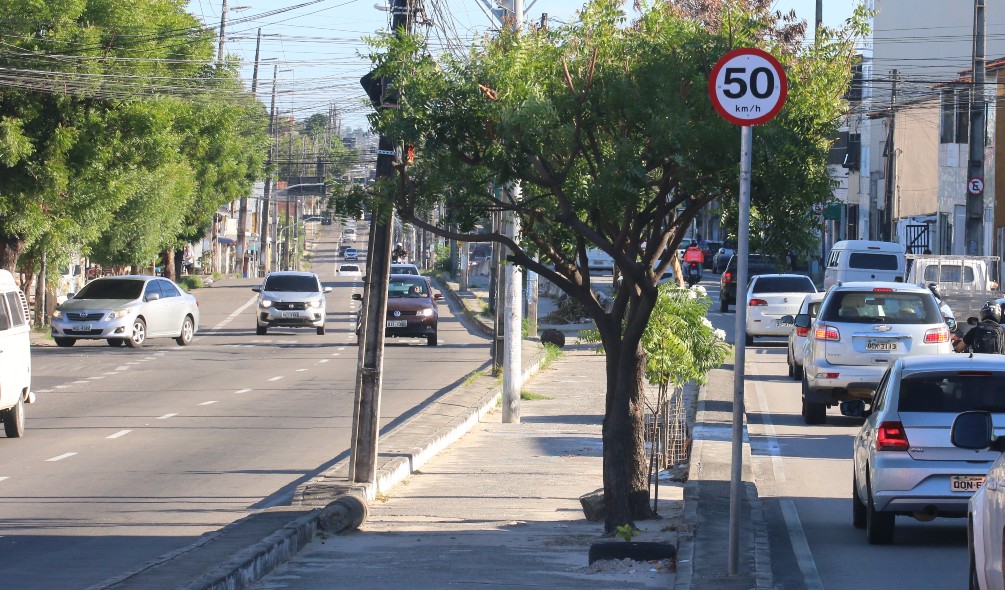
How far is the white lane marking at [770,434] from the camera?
571 inches

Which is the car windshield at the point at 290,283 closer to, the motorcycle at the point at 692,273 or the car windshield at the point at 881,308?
the motorcycle at the point at 692,273

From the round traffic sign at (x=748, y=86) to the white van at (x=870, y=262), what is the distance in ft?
100

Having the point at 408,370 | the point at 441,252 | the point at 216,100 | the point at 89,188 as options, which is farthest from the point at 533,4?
the point at 441,252

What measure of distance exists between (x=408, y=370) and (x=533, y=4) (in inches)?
362

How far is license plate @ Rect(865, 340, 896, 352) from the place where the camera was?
18.4m

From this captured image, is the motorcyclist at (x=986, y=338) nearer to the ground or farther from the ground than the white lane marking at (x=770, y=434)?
farther from the ground

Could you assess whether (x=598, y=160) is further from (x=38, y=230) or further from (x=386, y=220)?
(x=38, y=230)

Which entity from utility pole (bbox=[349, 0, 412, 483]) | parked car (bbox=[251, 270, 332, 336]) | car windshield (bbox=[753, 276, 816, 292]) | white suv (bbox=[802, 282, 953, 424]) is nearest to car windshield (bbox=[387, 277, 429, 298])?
parked car (bbox=[251, 270, 332, 336])

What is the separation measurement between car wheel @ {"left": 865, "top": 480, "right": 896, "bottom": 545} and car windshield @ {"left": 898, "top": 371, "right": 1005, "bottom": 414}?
28.5 inches

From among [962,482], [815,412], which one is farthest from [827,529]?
[815,412]

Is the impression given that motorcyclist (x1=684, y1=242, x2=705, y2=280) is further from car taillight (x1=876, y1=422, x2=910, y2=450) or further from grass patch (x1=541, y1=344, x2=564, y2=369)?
car taillight (x1=876, y1=422, x2=910, y2=450)

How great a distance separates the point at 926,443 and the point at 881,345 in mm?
8731

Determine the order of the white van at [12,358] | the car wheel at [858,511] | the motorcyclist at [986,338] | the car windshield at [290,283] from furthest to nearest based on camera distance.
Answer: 1. the car windshield at [290,283]
2. the motorcyclist at [986,338]
3. the white van at [12,358]
4. the car wheel at [858,511]

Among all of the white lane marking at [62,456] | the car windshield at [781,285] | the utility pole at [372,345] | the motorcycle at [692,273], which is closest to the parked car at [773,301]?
the car windshield at [781,285]
